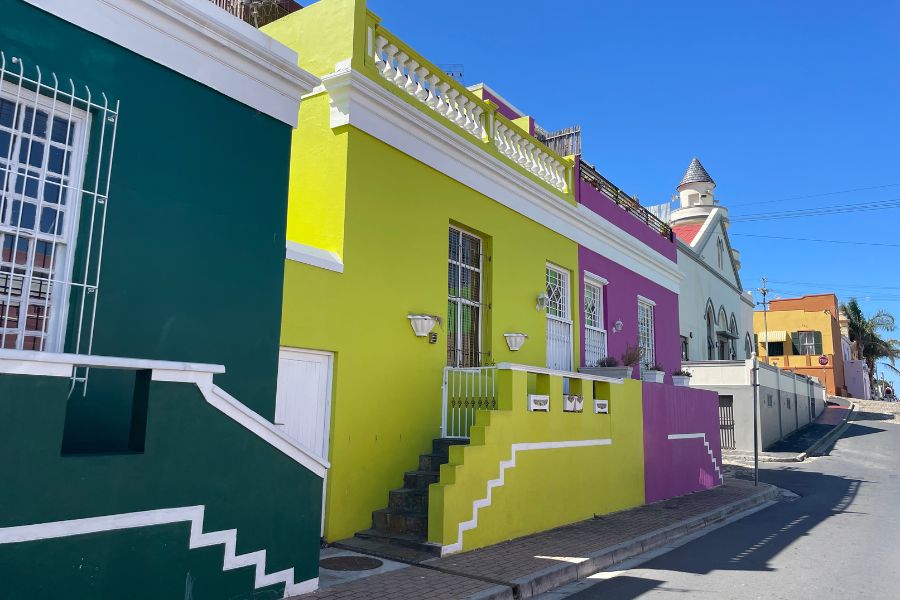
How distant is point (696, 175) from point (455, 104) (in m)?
25.9

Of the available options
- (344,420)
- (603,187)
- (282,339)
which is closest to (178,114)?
(282,339)

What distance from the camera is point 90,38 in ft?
16.8

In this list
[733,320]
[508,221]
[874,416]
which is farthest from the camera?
[874,416]

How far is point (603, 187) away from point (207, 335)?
458 inches

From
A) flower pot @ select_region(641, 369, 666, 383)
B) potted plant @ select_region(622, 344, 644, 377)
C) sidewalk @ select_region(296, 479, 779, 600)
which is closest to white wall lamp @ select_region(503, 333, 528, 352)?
sidewalk @ select_region(296, 479, 779, 600)

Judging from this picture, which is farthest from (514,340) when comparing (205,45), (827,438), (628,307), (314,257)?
(827,438)

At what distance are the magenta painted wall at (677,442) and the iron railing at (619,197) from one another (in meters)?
4.80

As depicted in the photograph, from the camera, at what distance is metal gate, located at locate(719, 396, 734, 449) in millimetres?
24031

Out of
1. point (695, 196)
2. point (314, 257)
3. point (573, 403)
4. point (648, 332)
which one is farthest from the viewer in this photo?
point (695, 196)

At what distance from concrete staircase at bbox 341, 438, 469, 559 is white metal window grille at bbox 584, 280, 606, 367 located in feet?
19.1

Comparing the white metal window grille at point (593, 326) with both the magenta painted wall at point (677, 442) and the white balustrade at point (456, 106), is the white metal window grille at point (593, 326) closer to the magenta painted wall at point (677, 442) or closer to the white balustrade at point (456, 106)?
the magenta painted wall at point (677, 442)

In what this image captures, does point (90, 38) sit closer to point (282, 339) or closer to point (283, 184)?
point (283, 184)

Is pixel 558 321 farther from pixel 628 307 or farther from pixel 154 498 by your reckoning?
pixel 154 498

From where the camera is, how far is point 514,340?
1055cm
